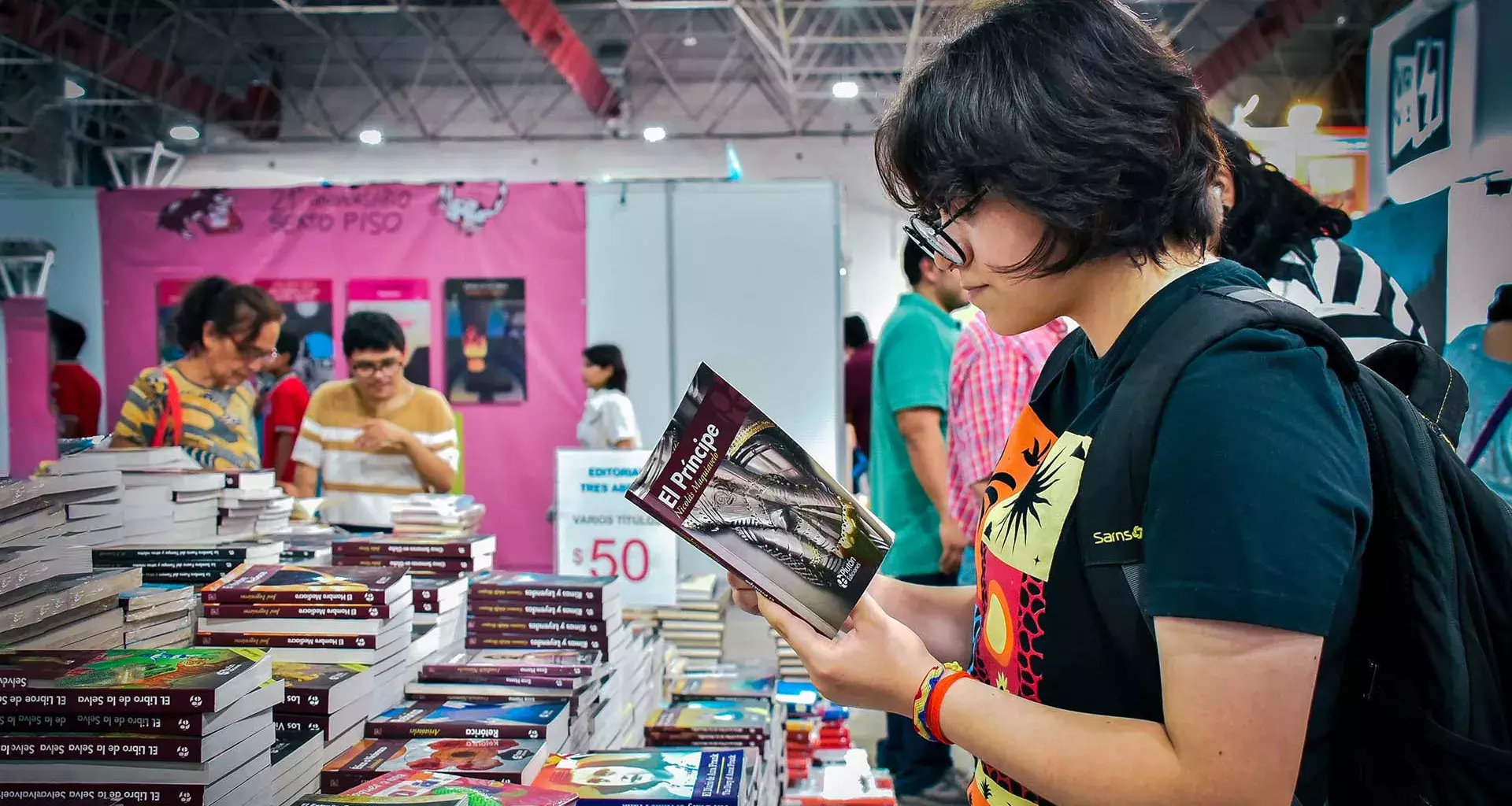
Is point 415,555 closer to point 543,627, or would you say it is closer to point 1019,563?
point 543,627

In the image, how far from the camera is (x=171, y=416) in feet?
8.58

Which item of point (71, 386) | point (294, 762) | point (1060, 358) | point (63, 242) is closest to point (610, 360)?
point (63, 242)

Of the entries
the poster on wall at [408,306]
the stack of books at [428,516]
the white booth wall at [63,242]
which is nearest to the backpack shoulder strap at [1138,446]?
the white booth wall at [63,242]

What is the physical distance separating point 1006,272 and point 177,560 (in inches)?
62.7

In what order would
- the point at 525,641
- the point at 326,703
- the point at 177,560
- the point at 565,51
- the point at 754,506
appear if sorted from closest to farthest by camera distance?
the point at 754,506
the point at 326,703
the point at 177,560
the point at 525,641
the point at 565,51

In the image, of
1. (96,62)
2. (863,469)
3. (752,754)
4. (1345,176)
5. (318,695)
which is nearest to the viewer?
(318,695)

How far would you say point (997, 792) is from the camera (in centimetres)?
98

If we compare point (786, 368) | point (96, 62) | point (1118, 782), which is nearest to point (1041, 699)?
point (1118, 782)

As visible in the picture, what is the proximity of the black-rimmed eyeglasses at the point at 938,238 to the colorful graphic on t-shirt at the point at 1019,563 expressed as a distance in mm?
202

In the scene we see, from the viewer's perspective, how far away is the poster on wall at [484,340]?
5617mm

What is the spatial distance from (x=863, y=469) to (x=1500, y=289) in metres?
6.76

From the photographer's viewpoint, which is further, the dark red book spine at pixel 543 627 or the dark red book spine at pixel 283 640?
the dark red book spine at pixel 543 627

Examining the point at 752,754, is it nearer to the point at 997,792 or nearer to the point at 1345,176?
the point at 997,792

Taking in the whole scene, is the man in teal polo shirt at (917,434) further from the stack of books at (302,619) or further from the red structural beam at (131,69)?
the red structural beam at (131,69)
